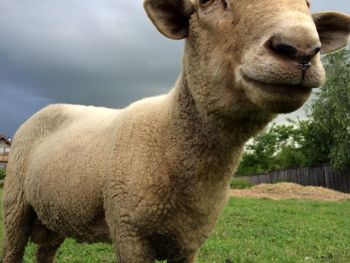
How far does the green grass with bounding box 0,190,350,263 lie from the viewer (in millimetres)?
7953

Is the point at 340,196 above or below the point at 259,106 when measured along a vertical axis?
below

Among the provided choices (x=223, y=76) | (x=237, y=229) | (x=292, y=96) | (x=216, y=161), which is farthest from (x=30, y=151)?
(x=237, y=229)

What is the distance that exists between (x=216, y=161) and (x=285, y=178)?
3608cm

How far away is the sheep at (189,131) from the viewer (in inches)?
103

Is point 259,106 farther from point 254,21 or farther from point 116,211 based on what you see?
point 116,211

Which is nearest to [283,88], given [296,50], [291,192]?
[296,50]

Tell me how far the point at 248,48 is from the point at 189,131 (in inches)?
35.0

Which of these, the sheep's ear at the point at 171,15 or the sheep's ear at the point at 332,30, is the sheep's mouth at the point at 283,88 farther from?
the sheep's ear at the point at 332,30

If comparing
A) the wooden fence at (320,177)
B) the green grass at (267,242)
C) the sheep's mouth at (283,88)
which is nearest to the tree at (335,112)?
the wooden fence at (320,177)

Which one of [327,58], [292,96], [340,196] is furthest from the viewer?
[327,58]

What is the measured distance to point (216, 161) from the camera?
3.34 meters

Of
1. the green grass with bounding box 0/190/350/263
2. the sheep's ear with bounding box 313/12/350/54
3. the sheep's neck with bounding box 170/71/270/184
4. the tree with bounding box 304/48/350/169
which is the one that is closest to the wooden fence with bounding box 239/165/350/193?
the tree with bounding box 304/48/350/169

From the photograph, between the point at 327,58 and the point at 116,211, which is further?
the point at 327,58

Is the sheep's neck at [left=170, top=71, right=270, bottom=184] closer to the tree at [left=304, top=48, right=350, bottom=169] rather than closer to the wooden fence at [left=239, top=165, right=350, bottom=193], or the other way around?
the tree at [left=304, top=48, right=350, bottom=169]
